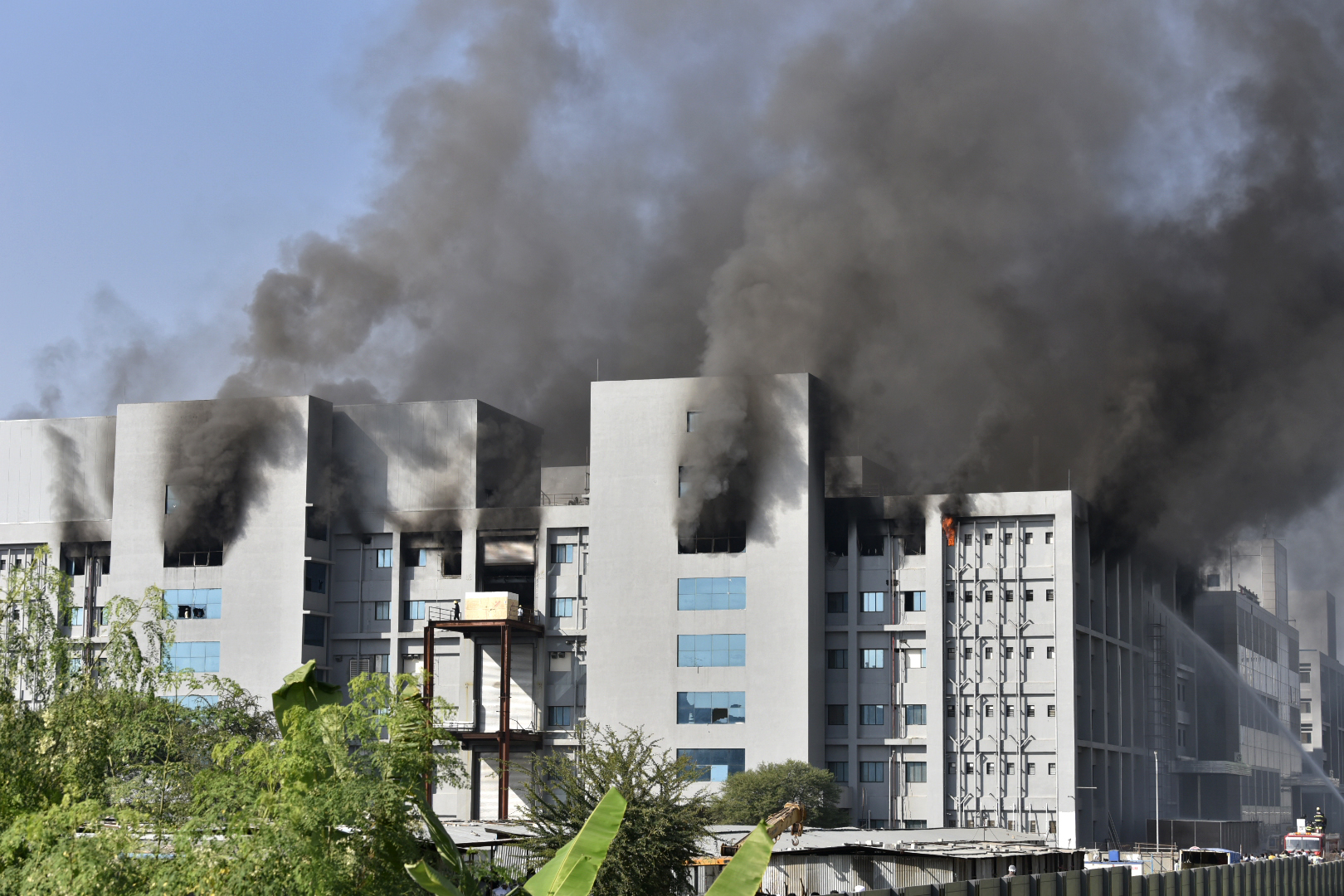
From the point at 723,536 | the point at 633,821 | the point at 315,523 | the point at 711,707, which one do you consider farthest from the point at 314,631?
the point at 633,821

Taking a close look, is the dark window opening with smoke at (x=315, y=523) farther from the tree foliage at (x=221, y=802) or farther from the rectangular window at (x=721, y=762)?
the tree foliage at (x=221, y=802)

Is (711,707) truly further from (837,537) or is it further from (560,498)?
(560,498)

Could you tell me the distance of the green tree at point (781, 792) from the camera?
83.0 m

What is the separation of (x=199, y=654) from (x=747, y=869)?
92569mm

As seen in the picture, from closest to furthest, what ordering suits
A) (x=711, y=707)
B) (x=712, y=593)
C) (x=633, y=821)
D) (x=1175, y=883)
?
(x=1175, y=883) → (x=633, y=821) → (x=711, y=707) → (x=712, y=593)

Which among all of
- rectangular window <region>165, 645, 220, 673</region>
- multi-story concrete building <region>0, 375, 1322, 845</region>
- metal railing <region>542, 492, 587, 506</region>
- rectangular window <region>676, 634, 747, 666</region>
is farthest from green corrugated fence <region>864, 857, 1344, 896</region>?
rectangular window <region>165, 645, 220, 673</region>

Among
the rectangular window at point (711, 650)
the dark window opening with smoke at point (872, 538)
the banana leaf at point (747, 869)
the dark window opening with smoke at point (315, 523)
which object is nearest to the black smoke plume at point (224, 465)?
the dark window opening with smoke at point (315, 523)

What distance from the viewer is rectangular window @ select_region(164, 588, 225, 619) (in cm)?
10050

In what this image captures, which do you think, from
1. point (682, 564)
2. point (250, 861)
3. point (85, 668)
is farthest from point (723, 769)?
point (250, 861)

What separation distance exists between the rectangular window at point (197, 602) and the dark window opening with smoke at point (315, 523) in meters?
6.54

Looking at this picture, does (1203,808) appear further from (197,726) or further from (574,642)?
(197,726)

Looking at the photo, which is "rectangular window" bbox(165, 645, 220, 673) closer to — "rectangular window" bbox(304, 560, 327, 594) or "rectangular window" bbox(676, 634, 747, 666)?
"rectangular window" bbox(304, 560, 327, 594)

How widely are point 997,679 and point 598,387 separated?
1135 inches

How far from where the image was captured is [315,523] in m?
102
